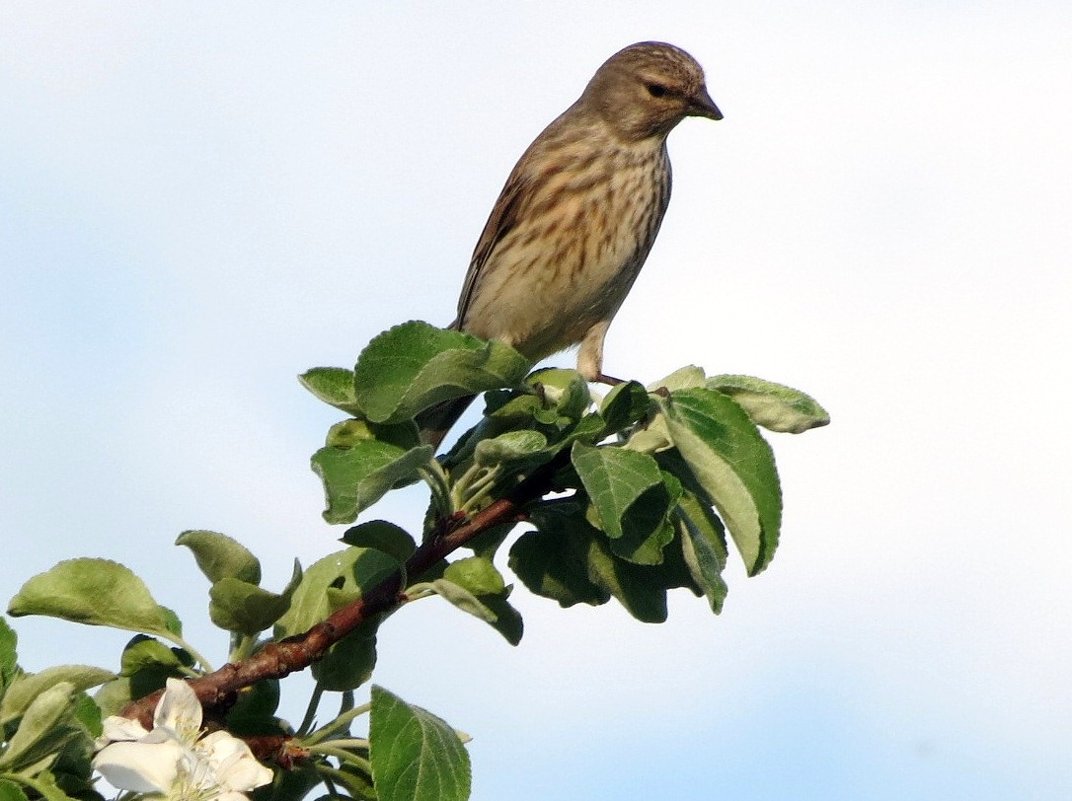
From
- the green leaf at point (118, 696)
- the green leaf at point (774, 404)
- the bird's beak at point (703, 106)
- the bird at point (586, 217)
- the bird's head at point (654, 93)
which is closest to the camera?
the green leaf at point (118, 696)

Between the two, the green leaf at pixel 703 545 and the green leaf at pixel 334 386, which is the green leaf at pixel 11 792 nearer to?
the green leaf at pixel 334 386

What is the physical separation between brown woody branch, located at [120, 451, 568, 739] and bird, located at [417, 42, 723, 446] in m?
4.19

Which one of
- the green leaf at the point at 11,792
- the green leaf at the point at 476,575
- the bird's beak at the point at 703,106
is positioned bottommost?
the green leaf at the point at 11,792

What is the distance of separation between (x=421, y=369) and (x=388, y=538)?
0.35m

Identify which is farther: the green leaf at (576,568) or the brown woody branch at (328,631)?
the green leaf at (576,568)

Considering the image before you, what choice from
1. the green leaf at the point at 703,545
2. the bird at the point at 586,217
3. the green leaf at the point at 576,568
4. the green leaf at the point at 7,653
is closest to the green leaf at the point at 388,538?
the green leaf at the point at 576,568

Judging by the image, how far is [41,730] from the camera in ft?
7.97

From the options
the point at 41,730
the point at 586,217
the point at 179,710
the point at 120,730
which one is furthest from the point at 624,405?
the point at 586,217

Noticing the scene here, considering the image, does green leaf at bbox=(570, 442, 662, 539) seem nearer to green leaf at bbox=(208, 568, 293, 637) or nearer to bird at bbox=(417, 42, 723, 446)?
green leaf at bbox=(208, 568, 293, 637)

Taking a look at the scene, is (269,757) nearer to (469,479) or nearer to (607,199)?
(469,479)

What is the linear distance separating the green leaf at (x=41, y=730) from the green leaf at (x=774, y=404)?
1.53 m

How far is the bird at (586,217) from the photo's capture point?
7.77 meters

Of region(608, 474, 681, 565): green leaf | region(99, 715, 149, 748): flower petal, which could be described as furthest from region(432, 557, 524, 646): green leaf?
region(99, 715, 149, 748): flower petal

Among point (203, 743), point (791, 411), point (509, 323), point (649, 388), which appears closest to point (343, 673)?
point (203, 743)
